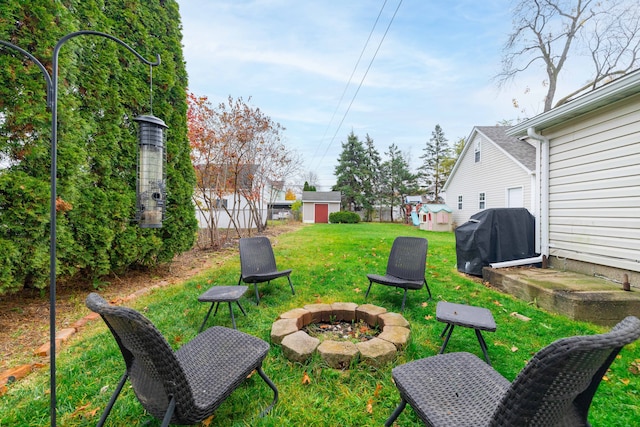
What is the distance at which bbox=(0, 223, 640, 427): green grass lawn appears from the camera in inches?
74.1

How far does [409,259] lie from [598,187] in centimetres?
320

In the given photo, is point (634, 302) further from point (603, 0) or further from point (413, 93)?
point (603, 0)

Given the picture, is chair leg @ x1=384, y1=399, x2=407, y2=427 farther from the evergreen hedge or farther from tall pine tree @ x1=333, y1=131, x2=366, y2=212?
tall pine tree @ x1=333, y1=131, x2=366, y2=212

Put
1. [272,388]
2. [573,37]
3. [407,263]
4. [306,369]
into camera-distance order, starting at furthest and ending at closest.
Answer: [573,37]
[407,263]
[306,369]
[272,388]

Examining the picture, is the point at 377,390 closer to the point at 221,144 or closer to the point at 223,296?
the point at 223,296

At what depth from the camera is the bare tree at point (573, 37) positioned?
12.9 metres

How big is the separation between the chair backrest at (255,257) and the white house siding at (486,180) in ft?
35.8

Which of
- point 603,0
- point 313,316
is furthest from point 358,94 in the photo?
point 603,0

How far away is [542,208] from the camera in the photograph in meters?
5.34

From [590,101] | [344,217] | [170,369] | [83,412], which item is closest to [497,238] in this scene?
[590,101]

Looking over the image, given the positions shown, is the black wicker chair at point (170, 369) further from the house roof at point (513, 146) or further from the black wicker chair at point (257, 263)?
the house roof at point (513, 146)

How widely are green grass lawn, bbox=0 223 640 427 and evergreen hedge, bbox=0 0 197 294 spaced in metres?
1.05

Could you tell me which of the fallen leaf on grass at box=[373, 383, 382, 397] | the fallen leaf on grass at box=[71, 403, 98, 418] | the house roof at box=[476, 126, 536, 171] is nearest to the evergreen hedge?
the fallen leaf on grass at box=[71, 403, 98, 418]

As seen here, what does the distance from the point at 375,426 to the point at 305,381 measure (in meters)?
0.63
